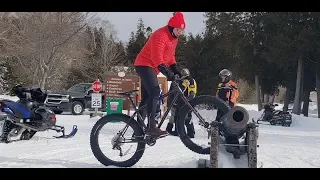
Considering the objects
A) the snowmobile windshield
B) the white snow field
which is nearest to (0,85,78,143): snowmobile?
the white snow field

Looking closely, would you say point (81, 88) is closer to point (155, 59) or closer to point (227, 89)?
point (227, 89)

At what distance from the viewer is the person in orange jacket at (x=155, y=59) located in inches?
221

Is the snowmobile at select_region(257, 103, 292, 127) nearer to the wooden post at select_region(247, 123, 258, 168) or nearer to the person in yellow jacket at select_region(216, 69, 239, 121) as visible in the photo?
the person in yellow jacket at select_region(216, 69, 239, 121)

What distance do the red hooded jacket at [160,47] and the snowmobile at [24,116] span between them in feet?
13.4

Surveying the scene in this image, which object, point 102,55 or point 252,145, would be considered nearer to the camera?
point 252,145

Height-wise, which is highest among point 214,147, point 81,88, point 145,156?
point 214,147

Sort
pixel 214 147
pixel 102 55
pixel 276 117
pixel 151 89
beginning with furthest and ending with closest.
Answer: pixel 102 55
pixel 276 117
pixel 151 89
pixel 214 147

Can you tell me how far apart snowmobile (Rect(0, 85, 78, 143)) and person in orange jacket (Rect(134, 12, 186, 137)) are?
4.04 meters

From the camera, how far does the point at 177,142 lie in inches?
350

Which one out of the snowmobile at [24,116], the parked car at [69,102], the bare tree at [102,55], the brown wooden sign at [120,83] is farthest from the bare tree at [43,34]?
the snowmobile at [24,116]

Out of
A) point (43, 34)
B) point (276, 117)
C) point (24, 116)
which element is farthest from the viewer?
point (43, 34)

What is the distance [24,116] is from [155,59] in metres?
4.47

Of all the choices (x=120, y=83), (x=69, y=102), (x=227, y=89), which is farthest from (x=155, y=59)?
(x=69, y=102)

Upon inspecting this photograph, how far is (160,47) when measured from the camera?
5621mm
